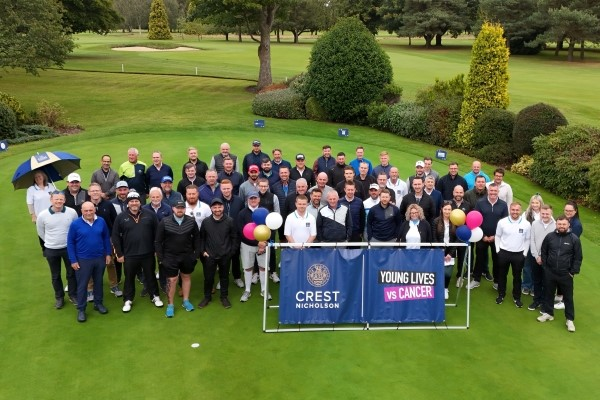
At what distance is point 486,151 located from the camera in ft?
62.3

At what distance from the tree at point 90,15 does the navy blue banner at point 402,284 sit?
144ft

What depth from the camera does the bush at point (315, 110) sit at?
85.3ft

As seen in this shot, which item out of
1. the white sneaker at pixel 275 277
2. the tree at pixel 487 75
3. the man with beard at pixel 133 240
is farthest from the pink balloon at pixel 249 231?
the tree at pixel 487 75

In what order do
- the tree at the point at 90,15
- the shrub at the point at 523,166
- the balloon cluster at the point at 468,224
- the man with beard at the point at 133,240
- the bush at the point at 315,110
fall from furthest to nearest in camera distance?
the tree at the point at 90,15, the bush at the point at 315,110, the shrub at the point at 523,166, the balloon cluster at the point at 468,224, the man with beard at the point at 133,240

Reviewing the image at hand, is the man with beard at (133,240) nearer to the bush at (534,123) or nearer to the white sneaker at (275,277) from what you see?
the white sneaker at (275,277)

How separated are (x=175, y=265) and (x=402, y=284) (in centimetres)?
348

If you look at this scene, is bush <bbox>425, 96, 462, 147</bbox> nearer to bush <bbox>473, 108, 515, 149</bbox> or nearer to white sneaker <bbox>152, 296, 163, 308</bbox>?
bush <bbox>473, 108, 515, 149</bbox>

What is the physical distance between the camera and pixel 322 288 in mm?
8156

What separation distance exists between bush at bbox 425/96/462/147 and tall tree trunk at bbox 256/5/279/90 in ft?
48.9

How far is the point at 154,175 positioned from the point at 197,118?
16.2m

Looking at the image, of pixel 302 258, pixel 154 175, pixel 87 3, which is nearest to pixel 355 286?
pixel 302 258

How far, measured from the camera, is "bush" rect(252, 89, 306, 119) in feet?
87.4

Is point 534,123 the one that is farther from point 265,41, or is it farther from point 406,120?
point 265,41

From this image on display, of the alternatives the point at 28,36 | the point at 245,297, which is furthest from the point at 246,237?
the point at 28,36
